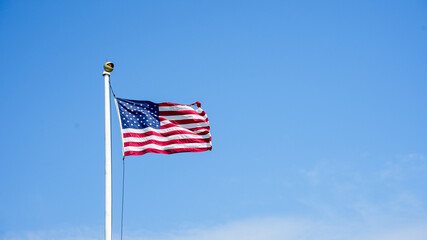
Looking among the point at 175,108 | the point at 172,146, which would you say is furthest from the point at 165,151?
the point at 175,108

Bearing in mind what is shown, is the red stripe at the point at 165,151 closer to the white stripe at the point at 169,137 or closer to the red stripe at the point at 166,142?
the red stripe at the point at 166,142

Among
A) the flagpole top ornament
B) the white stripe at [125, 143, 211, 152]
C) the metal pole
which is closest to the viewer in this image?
the metal pole

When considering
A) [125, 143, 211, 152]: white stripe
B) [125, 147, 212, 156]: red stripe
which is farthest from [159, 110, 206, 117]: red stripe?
[125, 147, 212, 156]: red stripe

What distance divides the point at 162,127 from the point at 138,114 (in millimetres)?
1171

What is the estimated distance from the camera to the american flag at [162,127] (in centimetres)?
1933

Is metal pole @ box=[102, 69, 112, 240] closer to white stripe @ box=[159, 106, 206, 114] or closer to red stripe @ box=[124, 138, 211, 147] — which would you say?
red stripe @ box=[124, 138, 211, 147]

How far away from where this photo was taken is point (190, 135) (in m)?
21.0

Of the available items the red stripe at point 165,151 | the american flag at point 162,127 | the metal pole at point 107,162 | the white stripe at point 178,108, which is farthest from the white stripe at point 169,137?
the metal pole at point 107,162

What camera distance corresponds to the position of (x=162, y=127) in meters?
20.5

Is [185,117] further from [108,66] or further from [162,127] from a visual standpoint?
[108,66]

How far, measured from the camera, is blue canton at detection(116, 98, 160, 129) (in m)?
19.4

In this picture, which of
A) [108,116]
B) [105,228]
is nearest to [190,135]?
[108,116]

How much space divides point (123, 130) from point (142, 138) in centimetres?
89

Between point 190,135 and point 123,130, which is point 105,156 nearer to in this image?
point 123,130
